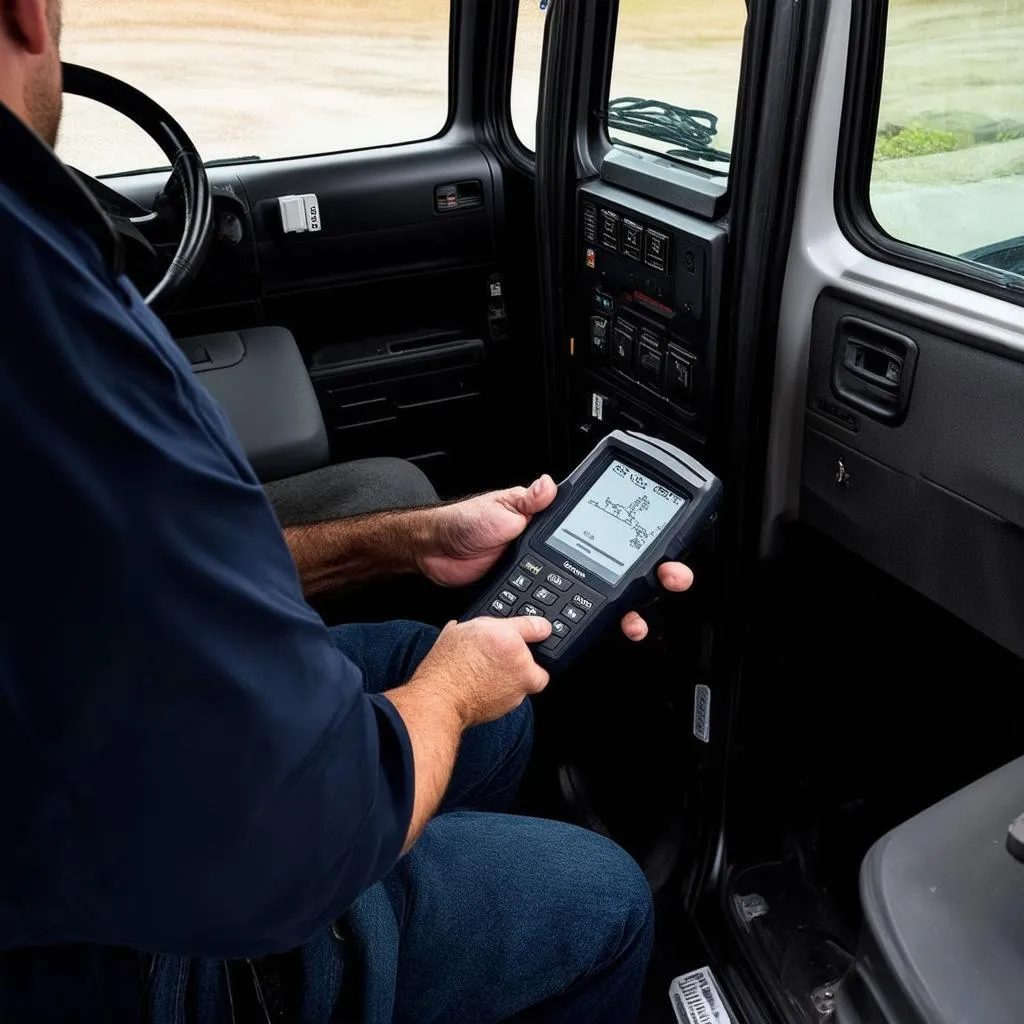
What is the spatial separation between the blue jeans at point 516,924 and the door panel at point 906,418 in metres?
0.47

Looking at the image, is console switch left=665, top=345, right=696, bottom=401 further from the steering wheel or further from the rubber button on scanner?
the steering wheel

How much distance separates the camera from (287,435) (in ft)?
6.27

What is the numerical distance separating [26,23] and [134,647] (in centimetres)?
33

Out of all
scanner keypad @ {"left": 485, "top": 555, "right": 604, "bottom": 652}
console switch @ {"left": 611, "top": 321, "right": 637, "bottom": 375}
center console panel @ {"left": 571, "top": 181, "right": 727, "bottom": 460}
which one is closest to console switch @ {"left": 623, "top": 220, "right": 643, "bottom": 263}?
center console panel @ {"left": 571, "top": 181, "right": 727, "bottom": 460}

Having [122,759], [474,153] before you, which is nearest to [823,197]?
[122,759]

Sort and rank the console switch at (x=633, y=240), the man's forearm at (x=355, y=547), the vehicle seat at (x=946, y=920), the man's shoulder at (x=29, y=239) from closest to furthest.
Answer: the man's shoulder at (x=29, y=239), the vehicle seat at (x=946, y=920), the man's forearm at (x=355, y=547), the console switch at (x=633, y=240)

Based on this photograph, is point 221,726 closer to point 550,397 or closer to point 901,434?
point 901,434

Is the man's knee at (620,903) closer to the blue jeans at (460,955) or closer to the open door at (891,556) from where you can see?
the blue jeans at (460,955)

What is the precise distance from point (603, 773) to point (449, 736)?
0.97 meters

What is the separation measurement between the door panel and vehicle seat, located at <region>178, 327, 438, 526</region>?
0.61 m

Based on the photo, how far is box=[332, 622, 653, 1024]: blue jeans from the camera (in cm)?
100

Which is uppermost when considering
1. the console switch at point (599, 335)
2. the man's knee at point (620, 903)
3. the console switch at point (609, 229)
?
the console switch at point (609, 229)

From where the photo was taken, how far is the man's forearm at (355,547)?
132 cm

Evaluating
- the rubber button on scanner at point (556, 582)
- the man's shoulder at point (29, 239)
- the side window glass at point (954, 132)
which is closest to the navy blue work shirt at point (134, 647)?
the man's shoulder at point (29, 239)
